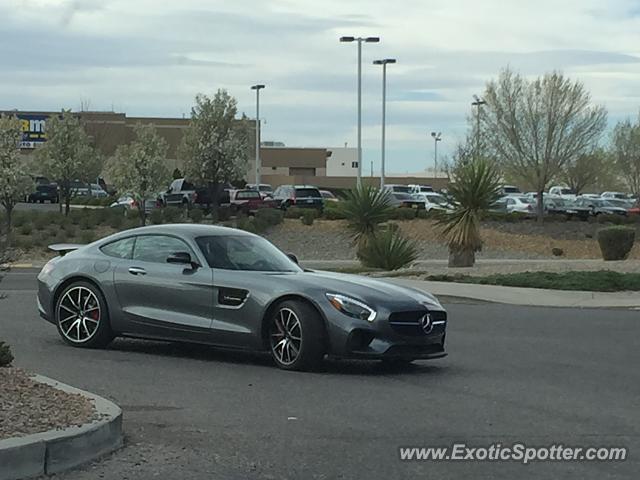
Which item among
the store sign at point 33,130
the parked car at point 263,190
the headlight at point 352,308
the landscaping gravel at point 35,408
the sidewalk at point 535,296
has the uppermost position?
the store sign at point 33,130

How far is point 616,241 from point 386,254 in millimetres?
7866

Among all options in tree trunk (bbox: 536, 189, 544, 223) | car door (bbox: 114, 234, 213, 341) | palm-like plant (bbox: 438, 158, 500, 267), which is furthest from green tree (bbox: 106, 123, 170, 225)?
car door (bbox: 114, 234, 213, 341)

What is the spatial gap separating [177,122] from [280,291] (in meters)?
79.4

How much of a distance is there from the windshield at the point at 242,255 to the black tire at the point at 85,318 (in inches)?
54.3

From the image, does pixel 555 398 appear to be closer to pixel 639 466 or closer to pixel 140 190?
pixel 639 466

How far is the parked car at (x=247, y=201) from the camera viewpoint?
1866 inches

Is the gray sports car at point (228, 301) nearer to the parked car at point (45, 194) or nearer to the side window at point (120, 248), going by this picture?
the side window at point (120, 248)

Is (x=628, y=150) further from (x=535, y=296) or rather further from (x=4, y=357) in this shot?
(x=4, y=357)

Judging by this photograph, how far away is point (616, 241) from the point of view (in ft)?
98.9

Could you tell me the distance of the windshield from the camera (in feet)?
38.6

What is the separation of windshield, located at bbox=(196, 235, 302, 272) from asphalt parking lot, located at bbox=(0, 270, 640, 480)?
1025 mm

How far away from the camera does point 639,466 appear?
731cm

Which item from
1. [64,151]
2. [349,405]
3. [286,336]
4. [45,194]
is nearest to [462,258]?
[286,336]

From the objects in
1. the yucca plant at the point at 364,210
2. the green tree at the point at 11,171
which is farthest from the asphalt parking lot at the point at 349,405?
the green tree at the point at 11,171
